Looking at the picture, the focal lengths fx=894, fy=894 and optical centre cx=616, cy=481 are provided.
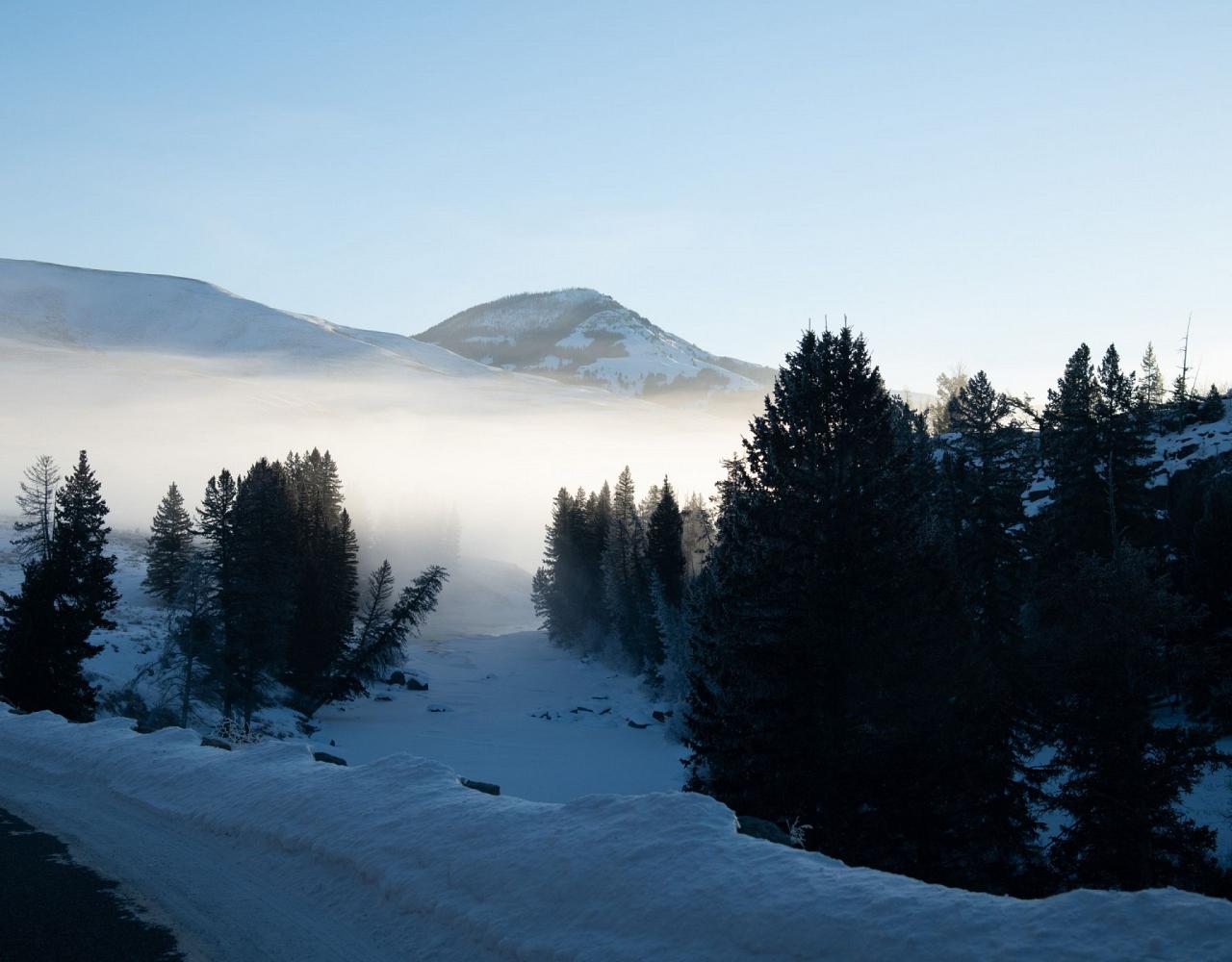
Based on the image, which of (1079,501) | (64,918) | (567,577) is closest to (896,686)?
(64,918)

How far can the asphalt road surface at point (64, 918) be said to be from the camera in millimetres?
6406

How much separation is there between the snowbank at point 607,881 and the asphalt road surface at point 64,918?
123 cm

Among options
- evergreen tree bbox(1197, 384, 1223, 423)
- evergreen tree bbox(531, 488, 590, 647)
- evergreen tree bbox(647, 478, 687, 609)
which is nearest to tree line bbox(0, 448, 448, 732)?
evergreen tree bbox(647, 478, 687, 609)

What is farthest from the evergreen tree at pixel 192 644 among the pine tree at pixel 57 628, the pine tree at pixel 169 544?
the pine tree at pixel 169 544

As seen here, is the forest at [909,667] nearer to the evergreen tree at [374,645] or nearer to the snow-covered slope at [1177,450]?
the snow-covered slope at [1177,450]

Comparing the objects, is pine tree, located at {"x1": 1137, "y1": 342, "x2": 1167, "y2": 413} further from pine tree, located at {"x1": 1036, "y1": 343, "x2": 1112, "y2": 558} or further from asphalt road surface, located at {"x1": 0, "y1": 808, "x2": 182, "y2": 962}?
asphalt road surface, located at {"x1": 0, "y1": 808, "x2": 182, "y2": 962}

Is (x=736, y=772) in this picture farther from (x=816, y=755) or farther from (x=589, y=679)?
(x=589, y=679)

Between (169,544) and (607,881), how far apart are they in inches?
3012

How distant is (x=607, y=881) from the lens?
6.98 m

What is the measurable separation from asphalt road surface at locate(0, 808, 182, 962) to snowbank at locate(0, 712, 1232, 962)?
123cm

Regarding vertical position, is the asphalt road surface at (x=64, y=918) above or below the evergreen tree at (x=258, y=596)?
above

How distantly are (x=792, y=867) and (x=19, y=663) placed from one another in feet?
109

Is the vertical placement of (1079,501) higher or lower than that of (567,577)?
higher

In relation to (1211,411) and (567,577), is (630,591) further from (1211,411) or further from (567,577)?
(1211,411)
